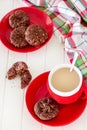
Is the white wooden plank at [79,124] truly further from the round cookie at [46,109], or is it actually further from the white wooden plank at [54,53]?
the white wooden plank at [54,53]

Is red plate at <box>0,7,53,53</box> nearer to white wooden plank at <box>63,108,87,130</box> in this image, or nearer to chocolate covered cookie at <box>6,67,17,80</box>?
chocolate covered cookie at <box>6,67,17,80</box>

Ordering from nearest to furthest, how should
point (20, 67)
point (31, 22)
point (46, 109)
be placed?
point (46, 109), point (20, 67), point (31, 22)

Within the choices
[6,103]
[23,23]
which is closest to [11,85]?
[6,103]

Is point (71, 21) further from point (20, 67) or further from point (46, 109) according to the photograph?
point (46, 109)

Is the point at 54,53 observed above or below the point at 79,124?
above

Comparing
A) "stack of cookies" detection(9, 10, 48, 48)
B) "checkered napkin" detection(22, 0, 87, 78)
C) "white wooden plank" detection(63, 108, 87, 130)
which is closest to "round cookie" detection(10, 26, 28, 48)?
"stack of cookies" detection(9, 10, 48, 48)

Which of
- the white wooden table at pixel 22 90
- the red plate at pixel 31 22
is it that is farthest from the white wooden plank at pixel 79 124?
the red plate at pixel 31 22

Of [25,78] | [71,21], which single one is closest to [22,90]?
[25,78]
